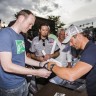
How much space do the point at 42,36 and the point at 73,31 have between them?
9.47 feet

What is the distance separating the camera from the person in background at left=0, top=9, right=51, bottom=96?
3244 mm

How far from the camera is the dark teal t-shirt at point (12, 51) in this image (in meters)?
3.24

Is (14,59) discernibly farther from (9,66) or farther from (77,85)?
(77,85)

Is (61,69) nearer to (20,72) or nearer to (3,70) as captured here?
(20,72)

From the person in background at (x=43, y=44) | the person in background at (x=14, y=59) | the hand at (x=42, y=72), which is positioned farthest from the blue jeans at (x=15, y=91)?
the person in background at (x=43, y=44)

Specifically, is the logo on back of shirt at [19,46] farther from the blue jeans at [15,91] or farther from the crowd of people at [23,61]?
the blue jeans at [15,91]

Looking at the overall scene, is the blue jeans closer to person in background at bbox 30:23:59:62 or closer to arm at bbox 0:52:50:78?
arm at bbox 0:52:50:78

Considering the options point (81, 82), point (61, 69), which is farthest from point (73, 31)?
point (81, 82)

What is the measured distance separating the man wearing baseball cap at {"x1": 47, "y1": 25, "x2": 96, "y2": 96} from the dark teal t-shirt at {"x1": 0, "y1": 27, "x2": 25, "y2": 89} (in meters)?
0.52

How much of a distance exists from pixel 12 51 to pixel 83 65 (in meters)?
1.02

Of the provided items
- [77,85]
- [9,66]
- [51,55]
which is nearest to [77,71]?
[77,85]

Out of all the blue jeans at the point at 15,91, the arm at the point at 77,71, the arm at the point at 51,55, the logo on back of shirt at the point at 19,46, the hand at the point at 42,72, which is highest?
the logo on back of shirt at the point at 19,46

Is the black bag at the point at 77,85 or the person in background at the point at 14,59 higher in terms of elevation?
the person in background at the point at 14,59

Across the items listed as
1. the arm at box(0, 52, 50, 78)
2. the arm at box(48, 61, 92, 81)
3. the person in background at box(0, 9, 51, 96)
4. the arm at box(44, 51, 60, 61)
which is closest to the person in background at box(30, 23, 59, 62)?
the arm at box(44, 51, 60, 61)
